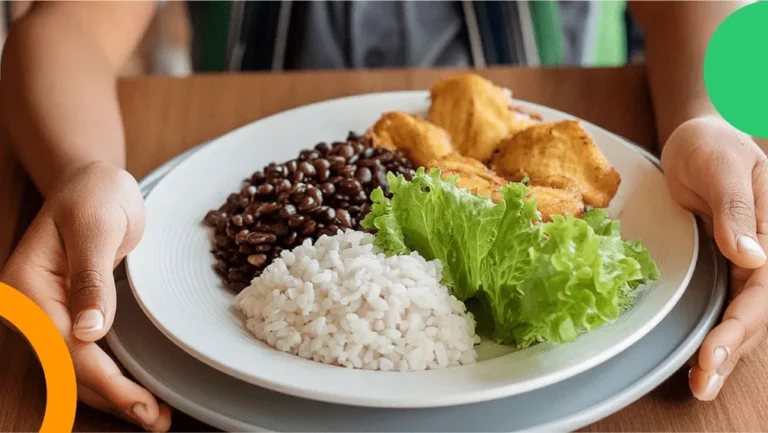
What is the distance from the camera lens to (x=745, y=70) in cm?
143

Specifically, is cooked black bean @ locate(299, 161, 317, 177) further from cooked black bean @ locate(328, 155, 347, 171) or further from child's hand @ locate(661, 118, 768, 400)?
child's hand @ locate(661, 118, 768, 400)

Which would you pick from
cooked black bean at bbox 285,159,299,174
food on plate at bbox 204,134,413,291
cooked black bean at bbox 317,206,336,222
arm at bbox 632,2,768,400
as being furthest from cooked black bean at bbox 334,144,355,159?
arm at bbox 632,2,768,400

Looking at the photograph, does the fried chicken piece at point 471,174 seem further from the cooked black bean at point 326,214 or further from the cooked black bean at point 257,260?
the cooked black bean at point 257,260

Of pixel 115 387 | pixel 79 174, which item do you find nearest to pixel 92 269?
pixel 115 387

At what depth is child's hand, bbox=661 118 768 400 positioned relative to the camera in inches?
51.9

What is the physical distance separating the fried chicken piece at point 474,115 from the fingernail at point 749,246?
650mm

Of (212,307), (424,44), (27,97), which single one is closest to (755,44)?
(212,307)

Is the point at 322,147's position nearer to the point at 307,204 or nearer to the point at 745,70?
the point at 307,204

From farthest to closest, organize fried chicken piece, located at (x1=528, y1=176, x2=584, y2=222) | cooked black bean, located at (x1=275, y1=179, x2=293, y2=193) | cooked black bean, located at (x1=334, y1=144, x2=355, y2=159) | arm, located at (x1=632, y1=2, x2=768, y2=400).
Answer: cooked black bean, located at (x1=334, y1=144, x2=355, y2=159)
cooked black bean, located at (x1=275, y1=179, x2=293, y2=193)
fried chicken piece, located at (x1=528, y1=176, x2=584, y2=222)
arm, located at (x1=632, y1=2, x2=768, y2=400)

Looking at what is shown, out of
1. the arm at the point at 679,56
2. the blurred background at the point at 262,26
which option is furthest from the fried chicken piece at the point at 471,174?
the blurred background at the point at 262,26

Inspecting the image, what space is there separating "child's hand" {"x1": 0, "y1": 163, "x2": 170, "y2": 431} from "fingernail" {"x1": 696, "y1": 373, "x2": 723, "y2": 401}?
2.85 ft

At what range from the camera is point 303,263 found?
1348 mm

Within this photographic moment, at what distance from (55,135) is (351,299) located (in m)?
0.97

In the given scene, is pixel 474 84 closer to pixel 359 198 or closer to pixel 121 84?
pixel 359 198
